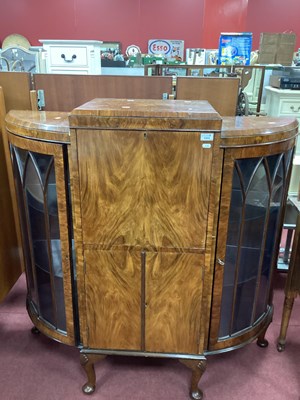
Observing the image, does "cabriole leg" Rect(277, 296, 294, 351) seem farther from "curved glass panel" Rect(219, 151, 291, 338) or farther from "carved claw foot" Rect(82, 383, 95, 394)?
"carved claw foot" Rect(82, 383, 95, 394)

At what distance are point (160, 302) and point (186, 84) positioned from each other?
1.10m

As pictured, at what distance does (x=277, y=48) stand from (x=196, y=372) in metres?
3.44

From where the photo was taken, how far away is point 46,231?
1.39 meters

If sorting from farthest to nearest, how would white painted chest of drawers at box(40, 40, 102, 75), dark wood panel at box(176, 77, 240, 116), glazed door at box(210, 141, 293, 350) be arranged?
white painted chest of drawers at box(40, 40, 102, 75)
dark wood panel at box(176, 77, 240, 116)
glazed door at box(210, 141, 293, 350)

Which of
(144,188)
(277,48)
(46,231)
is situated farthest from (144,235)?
(277,48)

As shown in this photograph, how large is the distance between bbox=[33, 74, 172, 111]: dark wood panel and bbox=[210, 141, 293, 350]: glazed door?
0.77 metres

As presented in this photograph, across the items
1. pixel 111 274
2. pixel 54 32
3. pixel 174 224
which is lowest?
pixel 111 274

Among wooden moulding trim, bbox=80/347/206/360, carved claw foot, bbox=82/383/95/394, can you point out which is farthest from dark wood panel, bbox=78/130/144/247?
carved claw foot, bbox=82/383/95/394

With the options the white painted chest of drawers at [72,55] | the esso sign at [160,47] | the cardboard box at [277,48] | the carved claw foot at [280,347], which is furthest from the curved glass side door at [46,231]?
the esso sign at [160,47]

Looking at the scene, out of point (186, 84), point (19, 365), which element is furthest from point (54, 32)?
point (19, 365)

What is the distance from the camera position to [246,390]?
1514mm

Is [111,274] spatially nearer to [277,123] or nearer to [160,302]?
[160,302]

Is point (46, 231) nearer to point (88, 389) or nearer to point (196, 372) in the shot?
point (88, 389)

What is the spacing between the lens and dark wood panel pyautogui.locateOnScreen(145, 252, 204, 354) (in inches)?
50.8
